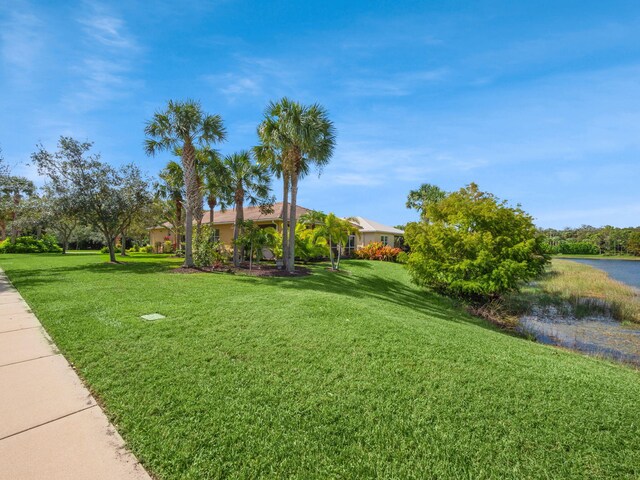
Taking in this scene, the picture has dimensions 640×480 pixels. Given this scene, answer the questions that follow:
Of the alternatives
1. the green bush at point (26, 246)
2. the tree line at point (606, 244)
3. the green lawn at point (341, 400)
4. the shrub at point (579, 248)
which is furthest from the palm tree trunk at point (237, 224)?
the shrub at point (579, 248)

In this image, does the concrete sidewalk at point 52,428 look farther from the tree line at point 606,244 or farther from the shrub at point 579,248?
the shrub at point 579,248

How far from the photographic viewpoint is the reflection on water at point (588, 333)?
9250mm

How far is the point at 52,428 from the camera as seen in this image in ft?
10.0

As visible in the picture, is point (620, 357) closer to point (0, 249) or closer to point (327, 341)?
point (327, 341)

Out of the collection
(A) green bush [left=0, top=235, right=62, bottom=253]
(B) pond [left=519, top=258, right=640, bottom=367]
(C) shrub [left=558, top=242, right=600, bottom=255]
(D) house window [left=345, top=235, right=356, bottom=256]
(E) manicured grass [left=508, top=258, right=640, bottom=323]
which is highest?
(C) shrub [left=558, top=242, right=600, bottom=255]

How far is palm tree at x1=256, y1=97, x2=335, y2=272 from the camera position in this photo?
1466 cm

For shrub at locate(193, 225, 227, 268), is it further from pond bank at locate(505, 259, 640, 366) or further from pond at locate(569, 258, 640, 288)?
pond at locate(569, 258, 640, 288)

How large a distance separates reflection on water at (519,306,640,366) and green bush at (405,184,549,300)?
2070mm

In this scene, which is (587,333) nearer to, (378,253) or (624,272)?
(378,253)

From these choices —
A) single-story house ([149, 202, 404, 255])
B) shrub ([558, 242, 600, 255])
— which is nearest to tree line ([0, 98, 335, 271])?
single-story house ([149, 202, 404, 255])

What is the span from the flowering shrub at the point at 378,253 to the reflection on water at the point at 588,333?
13.6m

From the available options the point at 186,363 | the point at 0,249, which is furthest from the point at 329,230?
the point at 0,249

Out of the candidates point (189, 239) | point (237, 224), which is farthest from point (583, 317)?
point (189, 239)

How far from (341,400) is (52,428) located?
3.09 m
